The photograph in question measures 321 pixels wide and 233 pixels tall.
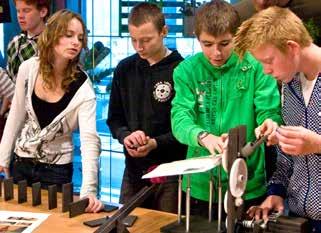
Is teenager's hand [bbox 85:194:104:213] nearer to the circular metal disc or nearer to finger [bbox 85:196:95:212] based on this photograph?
finger [bbox 85:196:95:212]

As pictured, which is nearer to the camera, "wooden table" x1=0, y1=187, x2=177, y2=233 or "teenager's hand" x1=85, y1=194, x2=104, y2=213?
"wooden table" x1=0, y1=187, x2=177, y2=233

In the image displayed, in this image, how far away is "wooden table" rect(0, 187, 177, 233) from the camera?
5.94 feet

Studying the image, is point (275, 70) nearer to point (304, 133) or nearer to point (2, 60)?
point (304, 133)

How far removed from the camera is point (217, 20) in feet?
6.50

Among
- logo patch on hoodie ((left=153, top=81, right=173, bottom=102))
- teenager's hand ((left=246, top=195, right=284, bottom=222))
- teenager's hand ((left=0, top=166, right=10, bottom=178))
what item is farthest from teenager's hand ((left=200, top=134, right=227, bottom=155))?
teenager's hand ((left=0, top=166, right=10, bottom=178))

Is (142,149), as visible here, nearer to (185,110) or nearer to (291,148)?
(185,110)

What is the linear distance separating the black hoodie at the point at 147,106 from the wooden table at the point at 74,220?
47cm

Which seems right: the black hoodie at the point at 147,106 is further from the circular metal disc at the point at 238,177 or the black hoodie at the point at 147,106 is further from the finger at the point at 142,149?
the circular metal disc at the point at 238,177

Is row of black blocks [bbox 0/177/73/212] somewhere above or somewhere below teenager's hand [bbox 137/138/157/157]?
below

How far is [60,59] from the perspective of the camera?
243 centimetres

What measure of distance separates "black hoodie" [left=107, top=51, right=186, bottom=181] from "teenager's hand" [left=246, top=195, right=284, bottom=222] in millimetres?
672

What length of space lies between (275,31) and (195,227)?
62 cm

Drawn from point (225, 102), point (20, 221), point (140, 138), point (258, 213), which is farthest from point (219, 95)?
point (20, 221)

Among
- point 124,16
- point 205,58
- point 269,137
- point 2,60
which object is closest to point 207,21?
point 205,58
